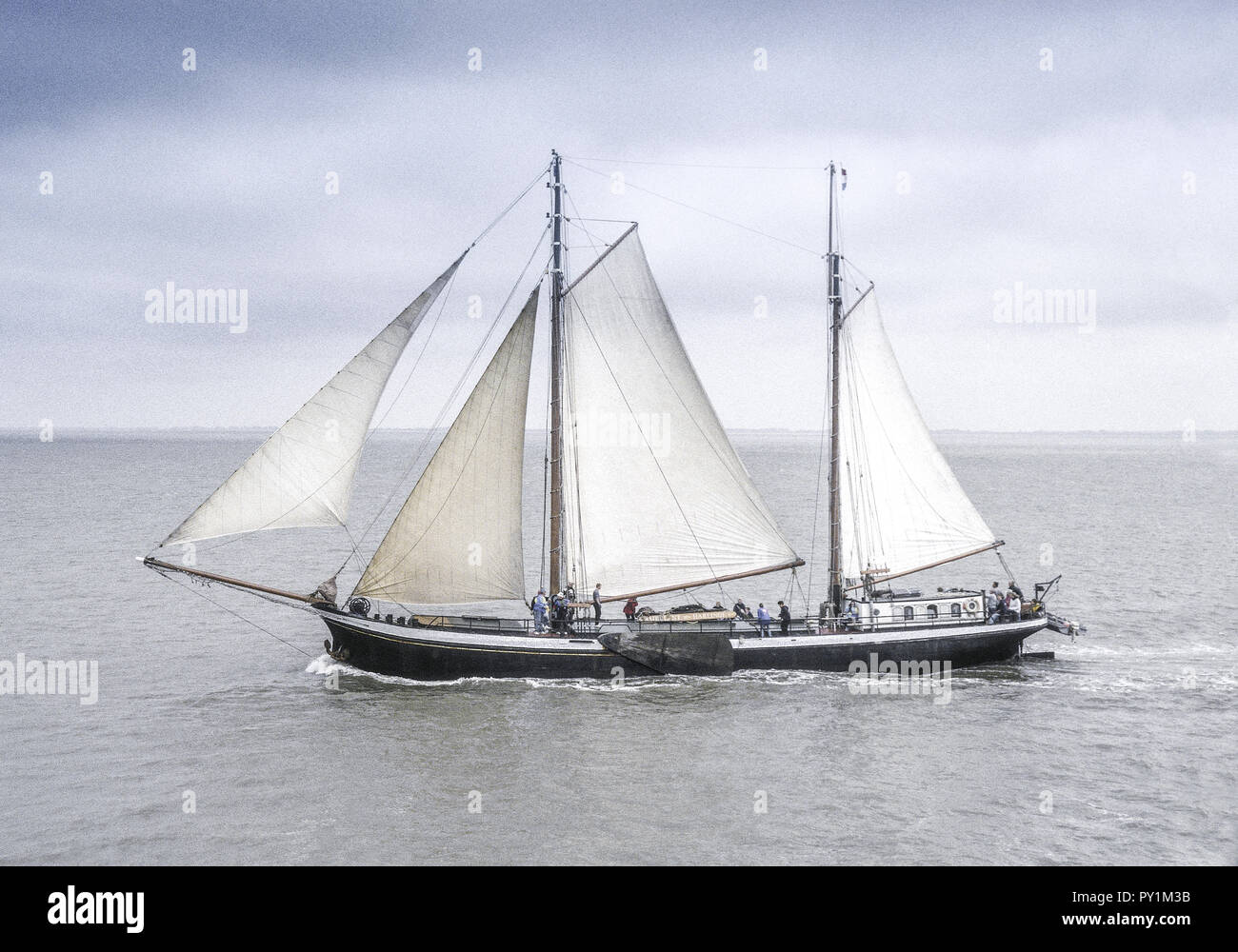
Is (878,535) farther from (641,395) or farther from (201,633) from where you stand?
(201,633)

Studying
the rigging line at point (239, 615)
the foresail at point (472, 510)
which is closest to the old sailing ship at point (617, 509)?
the foresail at point (472, 510)

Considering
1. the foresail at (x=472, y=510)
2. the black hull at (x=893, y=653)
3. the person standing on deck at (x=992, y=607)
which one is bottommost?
the black hull at (x=893, y=653)

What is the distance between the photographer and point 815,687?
35.9 m

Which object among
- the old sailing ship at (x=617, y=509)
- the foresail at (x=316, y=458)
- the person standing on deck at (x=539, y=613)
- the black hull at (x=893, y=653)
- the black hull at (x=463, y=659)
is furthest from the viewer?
the black hull at (x=893, y=653)

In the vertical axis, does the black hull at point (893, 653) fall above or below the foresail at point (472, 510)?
below

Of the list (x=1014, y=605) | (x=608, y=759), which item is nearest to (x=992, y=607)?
(x=1014, y=605)

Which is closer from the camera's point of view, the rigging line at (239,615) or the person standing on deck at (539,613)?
the person standing on deck at (539,613)

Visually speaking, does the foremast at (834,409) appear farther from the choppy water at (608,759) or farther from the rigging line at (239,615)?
the rigging line at (239,615)

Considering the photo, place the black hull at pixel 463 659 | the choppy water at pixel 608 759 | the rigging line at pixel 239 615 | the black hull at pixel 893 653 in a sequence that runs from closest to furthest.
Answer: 1. the choppy water at pixel 608 759
2. the black hull at pixel 463 659
3. the black hull at pixel 893 653
4. the rigging line at pixel 239 615

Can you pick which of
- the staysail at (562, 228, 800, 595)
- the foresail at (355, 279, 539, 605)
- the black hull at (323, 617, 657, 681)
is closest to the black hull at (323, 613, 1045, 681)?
the black hull at (323, 617, 657, 681)

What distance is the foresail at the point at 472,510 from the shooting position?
1439 inches

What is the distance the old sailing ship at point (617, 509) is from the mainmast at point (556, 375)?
78mm

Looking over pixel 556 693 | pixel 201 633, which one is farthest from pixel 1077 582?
pixel 201 633

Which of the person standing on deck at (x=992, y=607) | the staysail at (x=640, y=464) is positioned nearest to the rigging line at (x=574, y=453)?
the staysail at (x=640, y=464)
